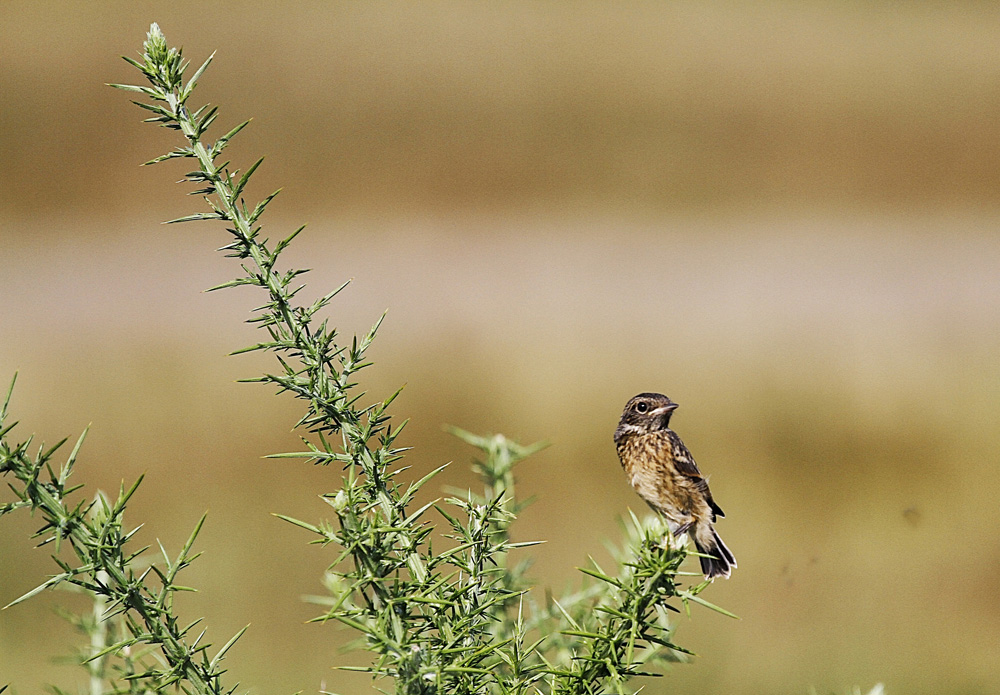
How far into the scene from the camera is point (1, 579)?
7.17 ft

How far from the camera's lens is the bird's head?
30.4 inches

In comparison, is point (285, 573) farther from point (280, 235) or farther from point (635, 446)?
point (635, 446)

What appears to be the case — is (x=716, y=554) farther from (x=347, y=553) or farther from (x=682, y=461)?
(x=347, y=553)

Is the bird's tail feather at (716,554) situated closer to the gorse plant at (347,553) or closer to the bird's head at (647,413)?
the bird's head at (647,413)

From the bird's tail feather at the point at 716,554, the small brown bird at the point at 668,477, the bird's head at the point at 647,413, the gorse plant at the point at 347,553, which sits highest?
the bird's head at the point at 647,413

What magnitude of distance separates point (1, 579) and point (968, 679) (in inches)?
96.5

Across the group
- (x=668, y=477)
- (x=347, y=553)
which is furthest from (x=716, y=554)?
(x=347, y=553)

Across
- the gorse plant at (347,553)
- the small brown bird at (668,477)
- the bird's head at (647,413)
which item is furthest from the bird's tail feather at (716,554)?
the gorse plant at (347,553)

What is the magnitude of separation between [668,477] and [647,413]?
2.4 inches

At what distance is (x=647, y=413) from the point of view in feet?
2.56

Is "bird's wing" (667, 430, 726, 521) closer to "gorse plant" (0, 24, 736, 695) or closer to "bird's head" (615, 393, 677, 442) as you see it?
"bird's head" (615, 393, 677, 442)

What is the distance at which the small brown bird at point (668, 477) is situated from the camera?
2.40 ft

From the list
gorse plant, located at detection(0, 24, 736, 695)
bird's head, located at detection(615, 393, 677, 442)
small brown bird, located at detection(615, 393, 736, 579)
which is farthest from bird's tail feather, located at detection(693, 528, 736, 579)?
gorse plant, located at detection(0, 24, 736, 695)

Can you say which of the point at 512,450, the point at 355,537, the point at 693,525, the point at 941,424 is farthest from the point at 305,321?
the point at 941,424
